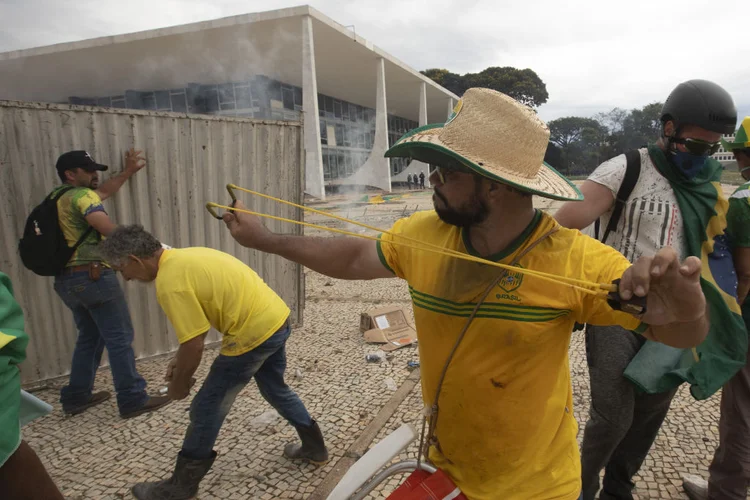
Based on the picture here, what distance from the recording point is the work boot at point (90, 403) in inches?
144

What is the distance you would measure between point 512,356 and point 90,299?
11.3 ft

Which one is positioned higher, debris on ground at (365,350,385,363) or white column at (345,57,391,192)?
white column at (345,57,391,192)

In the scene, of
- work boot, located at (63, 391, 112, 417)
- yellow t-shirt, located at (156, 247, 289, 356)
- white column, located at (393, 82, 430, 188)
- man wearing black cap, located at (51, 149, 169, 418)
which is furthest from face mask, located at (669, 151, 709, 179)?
white column, located at (393, 82, 430, 188)

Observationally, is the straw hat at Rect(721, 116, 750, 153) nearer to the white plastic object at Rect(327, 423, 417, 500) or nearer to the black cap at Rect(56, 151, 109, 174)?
the white plastic object at Rect(327, 423, 417, 500)

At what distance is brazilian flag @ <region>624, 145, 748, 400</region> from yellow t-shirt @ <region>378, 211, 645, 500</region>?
793 millimetres

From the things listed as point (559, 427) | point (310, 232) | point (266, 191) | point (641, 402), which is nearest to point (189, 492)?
point (559, 427)

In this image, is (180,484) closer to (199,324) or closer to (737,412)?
(199,324)

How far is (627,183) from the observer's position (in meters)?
2.18

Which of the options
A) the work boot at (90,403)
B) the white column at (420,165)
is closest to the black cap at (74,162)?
the work boot at (90,403)

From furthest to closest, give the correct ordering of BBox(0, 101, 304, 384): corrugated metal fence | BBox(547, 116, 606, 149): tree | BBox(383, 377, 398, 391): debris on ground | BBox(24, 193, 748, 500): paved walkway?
BBox(547, 116, 606, 149): tree, BBox(383, 377, 398, 391): debris on ground, BBox(0, 101, 304, 384): corrugated metal fence, BBox(24, 193, 748, 500): paved walkway

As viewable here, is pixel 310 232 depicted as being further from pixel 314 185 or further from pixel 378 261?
pixel 378 261

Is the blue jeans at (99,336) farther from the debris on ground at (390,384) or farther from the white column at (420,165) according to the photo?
the white column at (420,165)

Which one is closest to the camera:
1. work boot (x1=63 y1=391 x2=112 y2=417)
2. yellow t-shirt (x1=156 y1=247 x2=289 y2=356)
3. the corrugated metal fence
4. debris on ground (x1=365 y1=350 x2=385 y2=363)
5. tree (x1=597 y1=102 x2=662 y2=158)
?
yellow t-shirt (x1=156 y1=247 x2=289 y2=356)

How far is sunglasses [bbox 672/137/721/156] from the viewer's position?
6.80 feet
